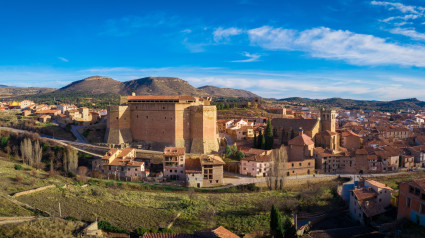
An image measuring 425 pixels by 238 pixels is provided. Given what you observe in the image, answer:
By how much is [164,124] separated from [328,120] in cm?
1881

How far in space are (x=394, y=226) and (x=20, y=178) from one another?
24627 mm

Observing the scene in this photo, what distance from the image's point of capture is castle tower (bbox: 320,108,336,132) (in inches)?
1437

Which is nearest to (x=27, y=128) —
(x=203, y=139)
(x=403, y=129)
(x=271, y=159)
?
(x=203, y=139)

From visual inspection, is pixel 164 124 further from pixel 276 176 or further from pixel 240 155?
pixel 276 176

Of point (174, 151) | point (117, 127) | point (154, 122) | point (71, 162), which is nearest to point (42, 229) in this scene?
point (174, 151)

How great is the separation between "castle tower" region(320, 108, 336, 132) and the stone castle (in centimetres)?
1297

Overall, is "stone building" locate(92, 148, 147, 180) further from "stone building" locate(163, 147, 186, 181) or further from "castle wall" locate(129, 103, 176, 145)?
"castle wall" locate(129, 103, 176, 145)

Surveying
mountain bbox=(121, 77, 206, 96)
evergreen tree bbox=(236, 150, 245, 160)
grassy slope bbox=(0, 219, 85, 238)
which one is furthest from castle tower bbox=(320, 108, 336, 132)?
mountain bbox=(121, 77, 206, 96)

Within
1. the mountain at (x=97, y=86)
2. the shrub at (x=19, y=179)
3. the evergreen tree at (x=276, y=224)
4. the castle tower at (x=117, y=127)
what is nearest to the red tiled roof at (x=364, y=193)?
the evergreen tree at (x=276, y=224)

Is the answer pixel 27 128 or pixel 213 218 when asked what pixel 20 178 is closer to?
pixel 213 218

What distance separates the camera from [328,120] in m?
36.7

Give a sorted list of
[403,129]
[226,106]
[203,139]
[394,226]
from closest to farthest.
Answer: [394,226] → [203,139] → [403,129] → [226,106]

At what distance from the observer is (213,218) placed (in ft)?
61.7

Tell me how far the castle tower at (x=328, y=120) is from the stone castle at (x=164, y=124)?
42.6 ft
